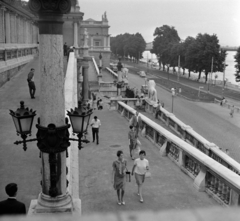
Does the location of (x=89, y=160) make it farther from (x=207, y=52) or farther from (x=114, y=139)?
(x=207, y=52)

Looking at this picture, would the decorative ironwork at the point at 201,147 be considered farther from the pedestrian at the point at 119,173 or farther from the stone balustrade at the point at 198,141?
the pedestrian at the point at 119,173

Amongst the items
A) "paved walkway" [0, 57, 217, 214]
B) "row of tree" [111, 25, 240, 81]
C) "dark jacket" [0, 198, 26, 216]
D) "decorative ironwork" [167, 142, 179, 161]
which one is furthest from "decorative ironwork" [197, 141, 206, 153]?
"row of tree" [111, 25, 240, 81]

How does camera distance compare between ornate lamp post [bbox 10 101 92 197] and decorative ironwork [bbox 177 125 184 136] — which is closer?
ornate lamp post [bbox 10 101 92 197]

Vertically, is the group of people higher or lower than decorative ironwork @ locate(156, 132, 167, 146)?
higher

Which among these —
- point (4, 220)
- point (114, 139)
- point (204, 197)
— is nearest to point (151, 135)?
point (114, 139)

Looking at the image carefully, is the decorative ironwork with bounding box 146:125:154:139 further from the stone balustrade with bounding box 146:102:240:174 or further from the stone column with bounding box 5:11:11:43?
the stone column with bounding box 5:11:11:43

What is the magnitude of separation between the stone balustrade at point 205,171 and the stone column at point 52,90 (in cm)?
385

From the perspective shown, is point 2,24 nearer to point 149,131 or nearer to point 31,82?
point 31,82

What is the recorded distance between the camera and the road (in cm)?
2427

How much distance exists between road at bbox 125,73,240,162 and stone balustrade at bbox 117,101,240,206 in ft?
30.5

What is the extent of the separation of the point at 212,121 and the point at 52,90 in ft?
93.4

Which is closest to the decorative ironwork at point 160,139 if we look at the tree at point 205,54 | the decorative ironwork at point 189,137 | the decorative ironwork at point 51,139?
the decorative ironwork at point 189,137

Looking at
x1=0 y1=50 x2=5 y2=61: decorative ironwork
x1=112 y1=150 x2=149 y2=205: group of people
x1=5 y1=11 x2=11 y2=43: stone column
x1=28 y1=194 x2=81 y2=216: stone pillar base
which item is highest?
x1=5 y1=11 x2=11 y2=43: stone column

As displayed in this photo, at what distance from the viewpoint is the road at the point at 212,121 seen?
24.3 meters
